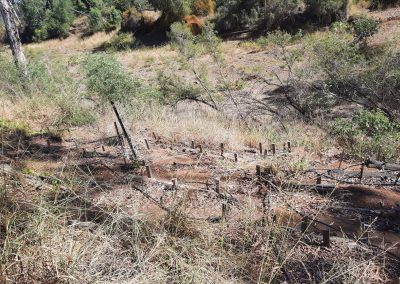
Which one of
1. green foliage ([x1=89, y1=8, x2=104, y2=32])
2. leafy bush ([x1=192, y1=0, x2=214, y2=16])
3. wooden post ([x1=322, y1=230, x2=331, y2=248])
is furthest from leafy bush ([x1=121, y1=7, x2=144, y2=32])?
wooden post ([x1=322, y1=230, x2=331, y2=248])

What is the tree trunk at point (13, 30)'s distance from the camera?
8.41 m

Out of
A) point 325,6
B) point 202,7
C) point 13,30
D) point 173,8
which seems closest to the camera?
point 13,30

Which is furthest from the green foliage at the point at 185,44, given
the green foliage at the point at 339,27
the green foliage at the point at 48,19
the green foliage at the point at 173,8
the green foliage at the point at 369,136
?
the green foliage at the point at 48,19

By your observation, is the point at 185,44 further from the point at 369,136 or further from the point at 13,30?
the point at 369,136

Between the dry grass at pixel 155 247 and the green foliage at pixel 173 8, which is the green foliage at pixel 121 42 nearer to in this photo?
the green foliage at pixel 173 8

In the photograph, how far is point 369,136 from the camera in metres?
5.90

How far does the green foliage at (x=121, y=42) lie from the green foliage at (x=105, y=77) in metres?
22.4

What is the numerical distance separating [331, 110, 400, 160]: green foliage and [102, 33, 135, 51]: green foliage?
21.8m

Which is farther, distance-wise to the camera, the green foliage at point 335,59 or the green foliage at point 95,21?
the green foliage at point 95,21

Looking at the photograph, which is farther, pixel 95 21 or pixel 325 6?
pixel 95 21

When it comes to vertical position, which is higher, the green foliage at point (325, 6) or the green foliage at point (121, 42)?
the green foliage at point (325, 6)

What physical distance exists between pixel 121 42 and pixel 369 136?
78.5 feet

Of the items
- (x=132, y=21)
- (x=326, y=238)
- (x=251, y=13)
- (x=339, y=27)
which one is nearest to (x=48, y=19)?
(x=132, y=21)

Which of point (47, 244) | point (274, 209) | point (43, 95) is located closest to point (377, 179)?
point (274, 209)
